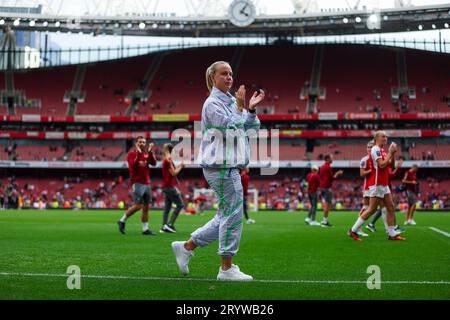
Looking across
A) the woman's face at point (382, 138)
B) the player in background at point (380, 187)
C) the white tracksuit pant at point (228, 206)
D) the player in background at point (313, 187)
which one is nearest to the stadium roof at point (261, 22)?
the player in background at point (313, 187)

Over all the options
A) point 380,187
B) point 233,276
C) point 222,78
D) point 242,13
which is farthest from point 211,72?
point 242,13

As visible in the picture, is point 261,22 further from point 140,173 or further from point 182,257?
point 182,257

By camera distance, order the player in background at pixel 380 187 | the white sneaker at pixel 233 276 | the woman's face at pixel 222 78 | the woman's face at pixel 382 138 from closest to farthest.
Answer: the white sneaker at pixel 233 276
the woman's face at pixel 222 78
the woman's face at pixel 382 138
the player in background at pixel 380 187

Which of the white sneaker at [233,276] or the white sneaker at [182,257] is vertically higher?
the white sneaker at [182,257]

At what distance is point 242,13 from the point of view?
51188mm

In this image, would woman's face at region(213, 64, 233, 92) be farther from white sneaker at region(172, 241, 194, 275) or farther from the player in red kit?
the player in red kit

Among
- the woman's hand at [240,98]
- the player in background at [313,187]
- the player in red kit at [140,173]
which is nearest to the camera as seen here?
the woman's hand at [240,98]

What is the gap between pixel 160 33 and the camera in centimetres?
5888

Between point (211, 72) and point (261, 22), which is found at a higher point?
point (261, 22)

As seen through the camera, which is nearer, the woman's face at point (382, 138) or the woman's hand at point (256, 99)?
the woman's hand at point (256, 99)

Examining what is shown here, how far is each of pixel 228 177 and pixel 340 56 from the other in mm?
56168

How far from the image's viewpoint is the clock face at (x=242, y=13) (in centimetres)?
5100

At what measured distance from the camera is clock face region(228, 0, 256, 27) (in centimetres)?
5100

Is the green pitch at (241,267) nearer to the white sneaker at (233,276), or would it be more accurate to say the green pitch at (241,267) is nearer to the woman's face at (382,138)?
the white sneaker at (233,276)
